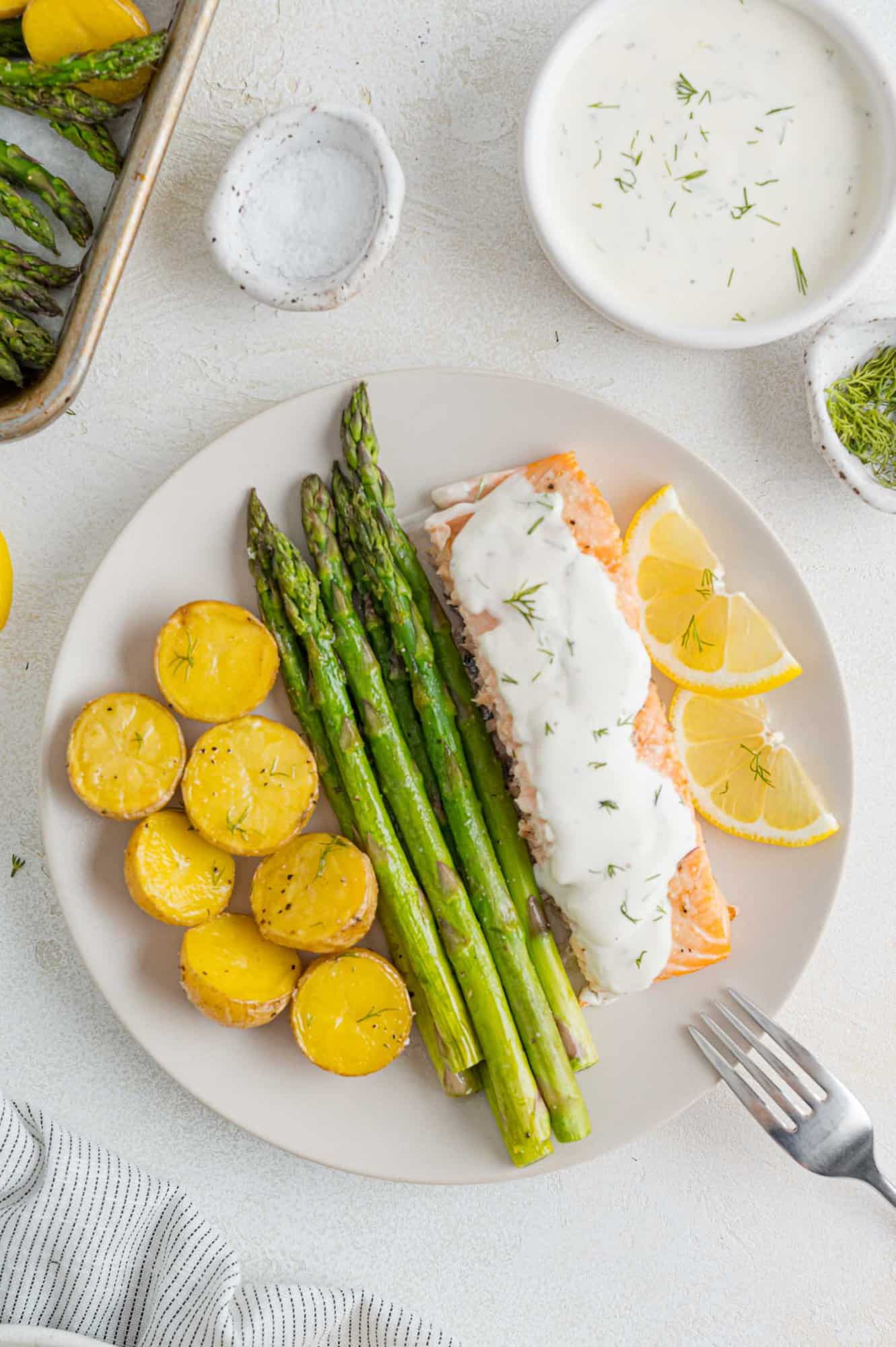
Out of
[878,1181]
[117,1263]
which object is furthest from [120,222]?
[878,1181]

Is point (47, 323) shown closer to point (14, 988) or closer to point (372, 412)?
point (372, 412)

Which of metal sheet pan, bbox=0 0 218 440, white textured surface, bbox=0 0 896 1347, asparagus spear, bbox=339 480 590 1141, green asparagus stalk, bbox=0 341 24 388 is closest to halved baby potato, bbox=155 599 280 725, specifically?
asparagus spear, bbox=339 480 590 1141

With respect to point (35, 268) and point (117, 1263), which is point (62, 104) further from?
point (117, 1263)

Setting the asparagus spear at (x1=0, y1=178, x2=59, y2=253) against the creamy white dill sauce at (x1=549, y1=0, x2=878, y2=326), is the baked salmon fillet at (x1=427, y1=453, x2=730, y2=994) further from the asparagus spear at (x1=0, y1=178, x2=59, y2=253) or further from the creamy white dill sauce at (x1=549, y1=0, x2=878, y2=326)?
the asparagus spear at (x1=0, y1=178, x2=59, y2=253)

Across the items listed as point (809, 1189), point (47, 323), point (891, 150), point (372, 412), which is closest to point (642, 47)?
point (891, 150)

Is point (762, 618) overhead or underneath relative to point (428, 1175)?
overhead

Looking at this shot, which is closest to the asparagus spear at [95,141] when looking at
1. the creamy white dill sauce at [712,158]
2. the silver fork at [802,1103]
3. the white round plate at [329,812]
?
the white round plate at [329,812]
